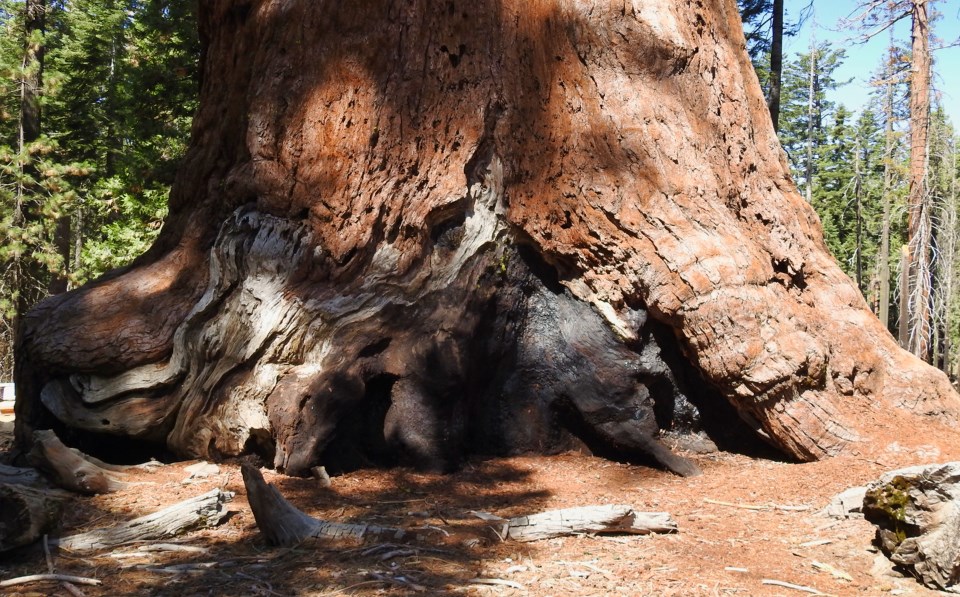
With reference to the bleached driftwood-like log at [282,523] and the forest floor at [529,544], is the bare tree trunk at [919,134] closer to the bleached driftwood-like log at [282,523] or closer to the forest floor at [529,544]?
the forest floor at [529,544]

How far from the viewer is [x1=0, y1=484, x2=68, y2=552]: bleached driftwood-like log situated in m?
3.82

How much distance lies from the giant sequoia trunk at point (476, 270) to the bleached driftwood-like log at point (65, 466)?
0.96 m

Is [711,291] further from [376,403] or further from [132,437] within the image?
[132,437]

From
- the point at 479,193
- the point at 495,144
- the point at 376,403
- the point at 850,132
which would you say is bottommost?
the point at 376,403

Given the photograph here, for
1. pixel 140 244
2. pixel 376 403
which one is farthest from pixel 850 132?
pixel 376 403

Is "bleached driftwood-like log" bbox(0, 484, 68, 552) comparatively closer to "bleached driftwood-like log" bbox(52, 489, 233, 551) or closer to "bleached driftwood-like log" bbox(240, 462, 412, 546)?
"bleached driftwood-like log" bbox(52, 489, 233, 551)

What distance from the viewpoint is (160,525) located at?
4.26m

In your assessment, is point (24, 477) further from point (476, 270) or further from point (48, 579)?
point (476, 270)

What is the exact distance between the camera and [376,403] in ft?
19.8

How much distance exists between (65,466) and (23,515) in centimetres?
107

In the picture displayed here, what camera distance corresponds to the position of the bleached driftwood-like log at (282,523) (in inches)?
160

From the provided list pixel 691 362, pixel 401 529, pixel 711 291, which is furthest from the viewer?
pixel 691 362

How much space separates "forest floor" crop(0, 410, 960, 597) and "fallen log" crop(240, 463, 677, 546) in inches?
3.0

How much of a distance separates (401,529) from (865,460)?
3664 mm
